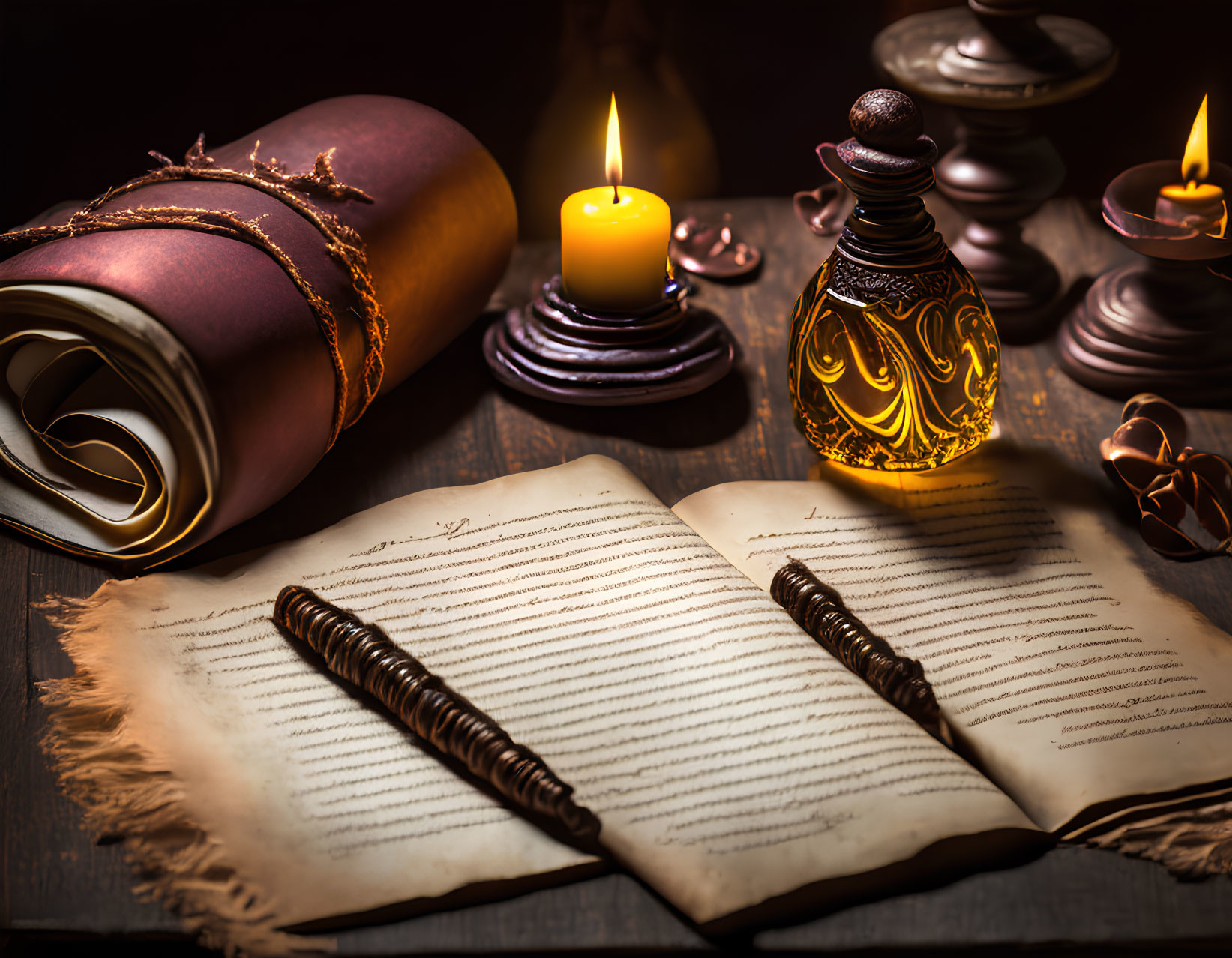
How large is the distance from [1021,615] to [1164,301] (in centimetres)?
47

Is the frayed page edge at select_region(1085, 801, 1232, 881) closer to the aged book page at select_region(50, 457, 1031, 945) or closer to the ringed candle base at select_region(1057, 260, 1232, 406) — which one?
the aged book page at select_region(50, 457, 1031, 945)

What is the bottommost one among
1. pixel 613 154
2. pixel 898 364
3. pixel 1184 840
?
pixel 1184 840

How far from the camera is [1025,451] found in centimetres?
115

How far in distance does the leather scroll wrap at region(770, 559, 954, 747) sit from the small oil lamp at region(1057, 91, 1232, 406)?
0.51 meters

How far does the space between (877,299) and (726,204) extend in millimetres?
703

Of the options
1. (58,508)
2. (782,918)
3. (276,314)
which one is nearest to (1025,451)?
(782,918)

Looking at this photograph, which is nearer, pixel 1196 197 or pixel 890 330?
pixel 890 330

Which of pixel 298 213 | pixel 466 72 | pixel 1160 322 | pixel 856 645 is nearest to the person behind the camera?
pixel 856 645

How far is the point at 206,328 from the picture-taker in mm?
960

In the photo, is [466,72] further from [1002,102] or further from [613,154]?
[1002,102]

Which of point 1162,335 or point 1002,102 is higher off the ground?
point 1002,102

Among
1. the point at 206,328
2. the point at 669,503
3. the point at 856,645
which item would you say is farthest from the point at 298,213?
the point at 856,645

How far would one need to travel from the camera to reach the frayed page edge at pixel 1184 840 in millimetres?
750

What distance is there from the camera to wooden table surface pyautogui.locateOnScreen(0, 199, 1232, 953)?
723 mm
